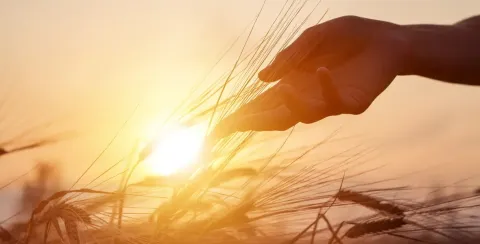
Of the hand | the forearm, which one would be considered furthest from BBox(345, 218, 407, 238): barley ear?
the forearm

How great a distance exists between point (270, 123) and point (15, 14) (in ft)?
2.99

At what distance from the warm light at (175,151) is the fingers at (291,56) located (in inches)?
5.4

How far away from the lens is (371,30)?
0.91 metres

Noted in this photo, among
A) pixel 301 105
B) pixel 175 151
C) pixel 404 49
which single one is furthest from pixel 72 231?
Result: pixel 404 49

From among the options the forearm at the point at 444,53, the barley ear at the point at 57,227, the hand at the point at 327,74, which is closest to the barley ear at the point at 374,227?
the hand at the point at 327,74

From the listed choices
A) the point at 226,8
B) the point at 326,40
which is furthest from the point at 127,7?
the point at 326,40

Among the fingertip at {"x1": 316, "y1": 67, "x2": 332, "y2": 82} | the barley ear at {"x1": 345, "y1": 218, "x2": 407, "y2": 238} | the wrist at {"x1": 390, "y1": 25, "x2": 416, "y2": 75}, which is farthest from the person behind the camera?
the wrist at {"x1": 390, "y1": 25, "x2": 416, "y2": 75}

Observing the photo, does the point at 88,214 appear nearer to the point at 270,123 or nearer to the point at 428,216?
the point at 270,123

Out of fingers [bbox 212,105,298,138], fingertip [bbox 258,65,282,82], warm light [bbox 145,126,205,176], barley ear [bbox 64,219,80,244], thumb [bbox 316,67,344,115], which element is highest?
fingertip [bbox 258,65,282,82]

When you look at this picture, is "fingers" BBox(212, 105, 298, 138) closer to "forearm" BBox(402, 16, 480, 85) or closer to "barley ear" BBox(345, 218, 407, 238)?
"barley ear" BBox(345, 218, 407, 238)

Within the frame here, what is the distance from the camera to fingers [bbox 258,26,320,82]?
0.78 m

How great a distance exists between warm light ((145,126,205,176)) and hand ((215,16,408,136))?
36mm

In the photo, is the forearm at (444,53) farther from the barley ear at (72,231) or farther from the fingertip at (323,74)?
the barley ear at (72,231)

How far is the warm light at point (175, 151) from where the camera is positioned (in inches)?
24.7
